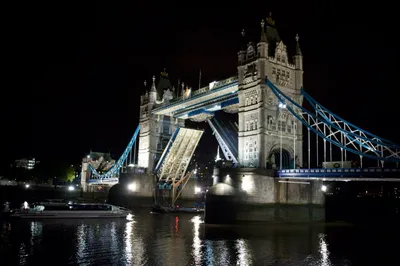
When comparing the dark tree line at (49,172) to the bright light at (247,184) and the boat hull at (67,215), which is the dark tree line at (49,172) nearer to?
the boat hull at (67,215)

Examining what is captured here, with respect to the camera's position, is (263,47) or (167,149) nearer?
(263,47)

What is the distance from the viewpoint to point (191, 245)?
2584cm

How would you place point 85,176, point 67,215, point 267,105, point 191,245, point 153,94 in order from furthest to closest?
point 85,176 < point 153,94 < point 67,215 < point 267,105 < point 191,245

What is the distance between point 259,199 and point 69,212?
20.8 metres

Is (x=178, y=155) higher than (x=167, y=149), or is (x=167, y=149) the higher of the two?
(x=167, y=149)

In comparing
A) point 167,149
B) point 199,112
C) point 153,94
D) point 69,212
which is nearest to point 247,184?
point 167,149

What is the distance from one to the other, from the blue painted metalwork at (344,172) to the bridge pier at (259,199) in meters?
2.04

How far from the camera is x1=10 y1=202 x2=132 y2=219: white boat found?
41.1m

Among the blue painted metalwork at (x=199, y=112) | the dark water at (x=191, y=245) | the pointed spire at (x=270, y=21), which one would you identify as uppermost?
the pointed spire at (x=270, y=21)

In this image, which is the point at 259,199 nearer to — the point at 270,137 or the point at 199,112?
the point at 270,137

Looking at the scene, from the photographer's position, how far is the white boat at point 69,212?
41.1 meters

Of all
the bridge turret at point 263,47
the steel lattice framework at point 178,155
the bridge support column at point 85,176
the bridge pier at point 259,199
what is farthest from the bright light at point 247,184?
the bridge support column at point 85,176

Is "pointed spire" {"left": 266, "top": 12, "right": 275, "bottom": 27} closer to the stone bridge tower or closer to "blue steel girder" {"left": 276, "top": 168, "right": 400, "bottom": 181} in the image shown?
the stone bridge tower

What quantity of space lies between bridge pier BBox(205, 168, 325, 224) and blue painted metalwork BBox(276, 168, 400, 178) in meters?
2.04
